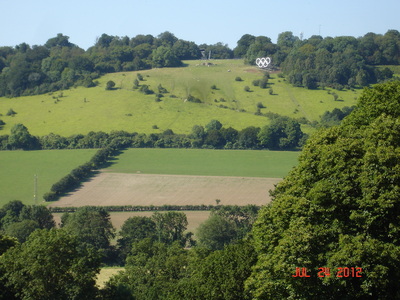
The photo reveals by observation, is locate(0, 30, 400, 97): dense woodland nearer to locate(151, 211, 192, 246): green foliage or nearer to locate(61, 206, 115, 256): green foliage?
locate(151, 211, 192, 246): green foliage

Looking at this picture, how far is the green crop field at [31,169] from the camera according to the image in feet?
221

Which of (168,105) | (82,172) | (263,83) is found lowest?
(82,172)

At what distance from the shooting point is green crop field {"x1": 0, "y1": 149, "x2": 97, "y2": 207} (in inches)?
2653

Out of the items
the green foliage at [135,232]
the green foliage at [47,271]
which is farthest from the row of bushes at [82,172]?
the green foliage at [47,271]

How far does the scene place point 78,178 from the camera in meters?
71.6

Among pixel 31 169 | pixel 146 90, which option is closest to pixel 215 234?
pixel 31 169

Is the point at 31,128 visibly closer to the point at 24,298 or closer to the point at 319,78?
the point at 319,78

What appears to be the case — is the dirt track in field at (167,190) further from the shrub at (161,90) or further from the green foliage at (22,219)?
the shrub at (161,90)

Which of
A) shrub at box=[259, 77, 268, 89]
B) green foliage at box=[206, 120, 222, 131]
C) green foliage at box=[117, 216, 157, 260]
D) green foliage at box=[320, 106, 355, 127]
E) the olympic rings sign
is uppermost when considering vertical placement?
the olympic rings sign

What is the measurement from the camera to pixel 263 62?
12825 cm

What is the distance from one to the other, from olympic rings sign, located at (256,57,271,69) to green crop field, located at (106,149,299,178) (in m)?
47.0

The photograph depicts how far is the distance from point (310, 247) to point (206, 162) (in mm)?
60117

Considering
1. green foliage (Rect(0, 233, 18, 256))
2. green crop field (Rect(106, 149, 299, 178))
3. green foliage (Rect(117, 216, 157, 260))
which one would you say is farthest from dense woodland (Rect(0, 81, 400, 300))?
green crop field (Rect(106, 149, 299, 178))
